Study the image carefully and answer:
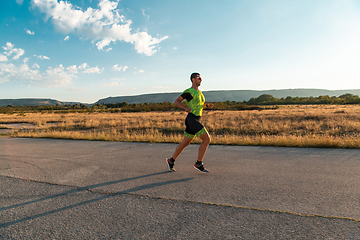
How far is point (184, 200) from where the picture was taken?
343cm

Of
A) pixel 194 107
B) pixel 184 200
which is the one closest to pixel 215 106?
pixel 194 107

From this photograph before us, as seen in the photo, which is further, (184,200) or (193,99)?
(193,99)

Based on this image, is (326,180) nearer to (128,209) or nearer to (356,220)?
(356,220)

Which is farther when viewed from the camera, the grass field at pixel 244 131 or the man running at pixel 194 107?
the grass field at pixel 244 131

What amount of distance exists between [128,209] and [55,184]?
2115mm

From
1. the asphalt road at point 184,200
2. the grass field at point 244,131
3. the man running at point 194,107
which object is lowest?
the grass field at point 244,131

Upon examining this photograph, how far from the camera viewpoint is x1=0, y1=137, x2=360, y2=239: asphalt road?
2.58 meters

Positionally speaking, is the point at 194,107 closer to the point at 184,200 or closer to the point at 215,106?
the point at 184,200

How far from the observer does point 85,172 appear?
17.0 ft

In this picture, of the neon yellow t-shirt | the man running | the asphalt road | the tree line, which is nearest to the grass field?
the asphalt road

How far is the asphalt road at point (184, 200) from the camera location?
258 centimetres

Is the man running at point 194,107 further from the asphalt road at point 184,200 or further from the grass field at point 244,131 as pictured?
the grass field at point 244,131

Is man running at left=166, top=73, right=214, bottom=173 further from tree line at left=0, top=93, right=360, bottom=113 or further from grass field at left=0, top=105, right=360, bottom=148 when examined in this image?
tree line at left=0, top=93, right=360, bottom=113

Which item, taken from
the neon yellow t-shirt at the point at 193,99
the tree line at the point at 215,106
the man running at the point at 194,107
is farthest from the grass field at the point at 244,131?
the tree line at the point at 215,106
